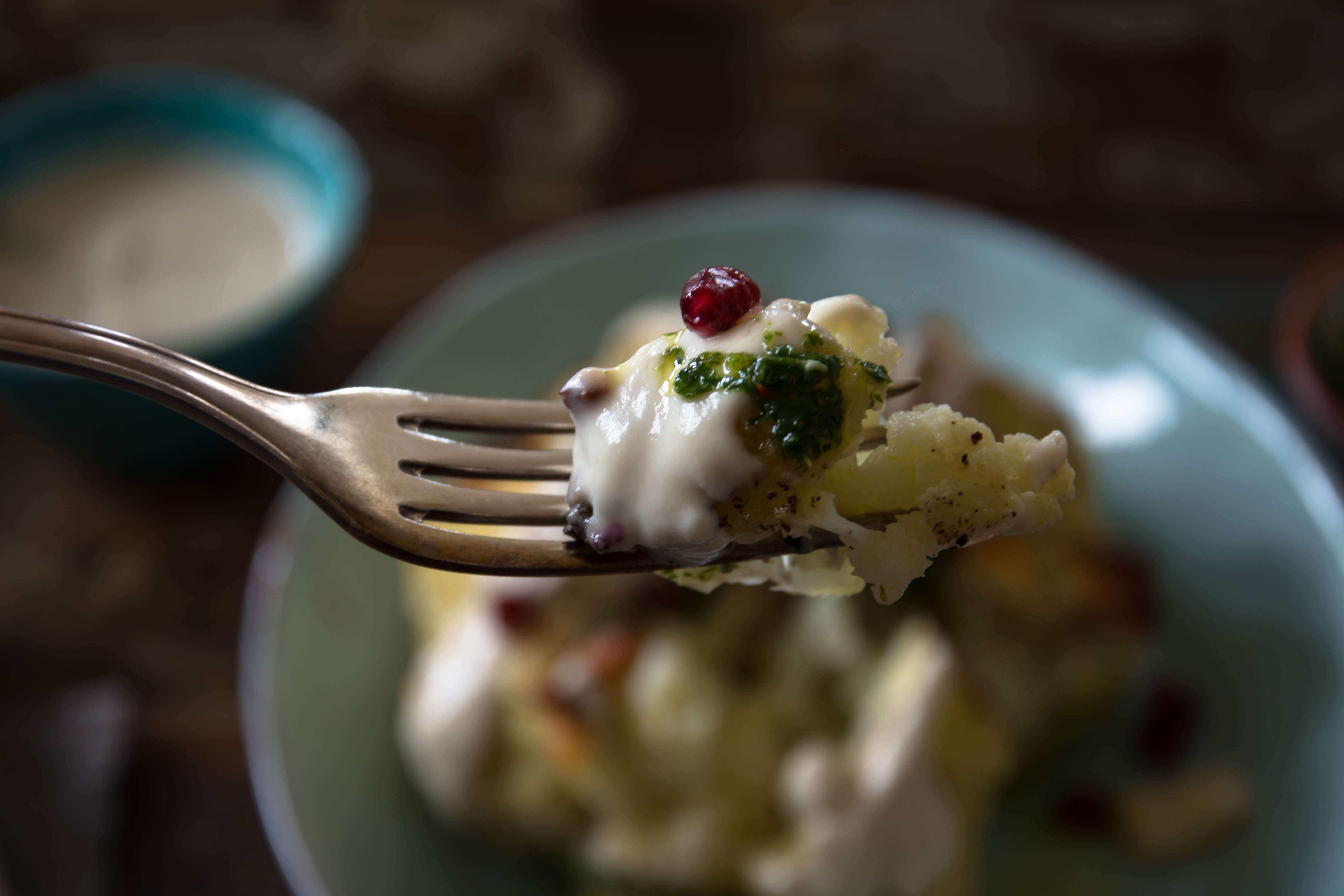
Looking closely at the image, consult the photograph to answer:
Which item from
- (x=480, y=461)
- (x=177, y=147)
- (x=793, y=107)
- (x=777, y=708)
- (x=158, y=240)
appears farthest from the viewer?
(x=793, y=107)

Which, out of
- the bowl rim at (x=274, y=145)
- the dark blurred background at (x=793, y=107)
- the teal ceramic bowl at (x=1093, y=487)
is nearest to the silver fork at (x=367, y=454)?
the teal ceramic bowl at (x=1093, y=487)

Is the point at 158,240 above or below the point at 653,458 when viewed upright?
above

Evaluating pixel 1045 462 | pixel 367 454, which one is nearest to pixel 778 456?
pixel 1045 462

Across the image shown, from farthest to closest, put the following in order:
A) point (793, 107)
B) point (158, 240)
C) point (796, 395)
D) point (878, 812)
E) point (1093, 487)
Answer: point (793, 107), point (158, 240), point (1093, 487), point (878, 812), point (796, 395)

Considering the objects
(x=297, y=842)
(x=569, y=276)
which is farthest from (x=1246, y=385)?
(x=297, y=842)

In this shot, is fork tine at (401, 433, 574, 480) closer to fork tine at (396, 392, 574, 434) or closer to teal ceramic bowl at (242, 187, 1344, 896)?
fork tine at (396, 392, 574, 434)

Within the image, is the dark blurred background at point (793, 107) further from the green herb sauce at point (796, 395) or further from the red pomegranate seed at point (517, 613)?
the green herb sauce at point (796, 395)

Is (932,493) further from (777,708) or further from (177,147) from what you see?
(177,147)

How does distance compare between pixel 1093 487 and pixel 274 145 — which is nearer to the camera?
pixel 1093 487
